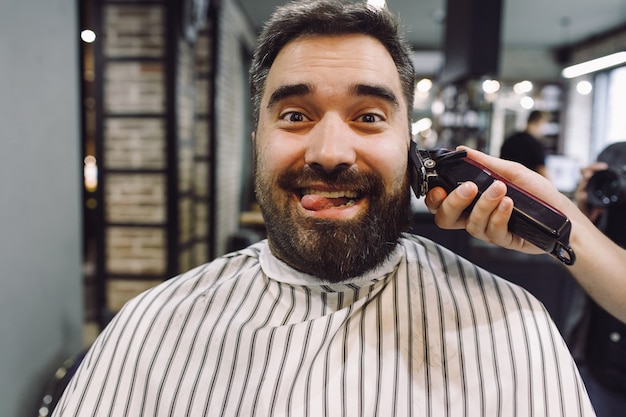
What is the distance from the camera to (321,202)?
1.03 metres

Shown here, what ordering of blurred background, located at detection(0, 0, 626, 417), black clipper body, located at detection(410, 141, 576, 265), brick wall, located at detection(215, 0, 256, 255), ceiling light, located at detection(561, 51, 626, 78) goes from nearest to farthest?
1. black clipper body, located at detection(410, 141, 576, 265)
2. blurred background, located at detection(0, 0, 626, 417)
3. brick wall, located at detection(215, 0, 256, 255)
4. ceiling light, located at detection(561, 51, 626, 78)

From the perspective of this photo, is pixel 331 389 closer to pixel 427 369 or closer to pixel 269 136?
pixel 427 369

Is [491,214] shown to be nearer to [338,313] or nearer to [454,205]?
[454,205]

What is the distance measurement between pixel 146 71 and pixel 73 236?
2115 mm

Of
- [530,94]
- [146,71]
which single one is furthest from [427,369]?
[530,94]

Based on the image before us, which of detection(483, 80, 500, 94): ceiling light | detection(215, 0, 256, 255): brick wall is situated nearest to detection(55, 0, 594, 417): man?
detection(215, 0, 256, 255): brick wall

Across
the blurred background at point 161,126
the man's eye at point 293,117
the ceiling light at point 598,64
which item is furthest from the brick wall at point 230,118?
the ceiling light at point 598,64

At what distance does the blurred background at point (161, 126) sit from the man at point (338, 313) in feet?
1.94

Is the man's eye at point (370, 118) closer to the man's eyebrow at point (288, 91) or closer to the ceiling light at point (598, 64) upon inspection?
the man's eyebrow at point (288, 91)

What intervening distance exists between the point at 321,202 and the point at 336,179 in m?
0.07

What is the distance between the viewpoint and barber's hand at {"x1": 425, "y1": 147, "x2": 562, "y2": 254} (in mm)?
923

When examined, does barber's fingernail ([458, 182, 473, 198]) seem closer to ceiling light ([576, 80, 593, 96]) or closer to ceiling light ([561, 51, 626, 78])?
ceiling light ([561, 51, 626, 78])

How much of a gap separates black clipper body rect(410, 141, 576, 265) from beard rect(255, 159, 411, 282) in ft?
0.26

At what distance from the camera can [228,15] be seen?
527 cm
